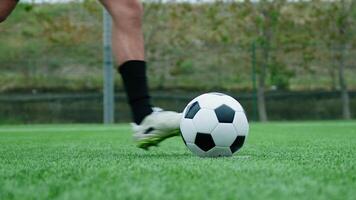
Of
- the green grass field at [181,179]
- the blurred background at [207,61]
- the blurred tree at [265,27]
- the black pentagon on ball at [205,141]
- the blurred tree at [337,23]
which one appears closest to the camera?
the green grass field at [181,179]

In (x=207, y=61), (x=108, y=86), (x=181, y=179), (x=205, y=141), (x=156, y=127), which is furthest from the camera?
(x=207, y=61)

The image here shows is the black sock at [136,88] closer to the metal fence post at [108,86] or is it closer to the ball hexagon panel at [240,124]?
the ball hexagon panel at [240,124]

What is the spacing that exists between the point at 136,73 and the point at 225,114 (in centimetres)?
50

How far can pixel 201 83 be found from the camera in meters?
16.1

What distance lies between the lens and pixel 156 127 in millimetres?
3195

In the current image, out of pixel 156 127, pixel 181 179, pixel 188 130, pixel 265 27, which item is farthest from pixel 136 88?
pixel 265 27

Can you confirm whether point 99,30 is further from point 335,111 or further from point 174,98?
point 335,111

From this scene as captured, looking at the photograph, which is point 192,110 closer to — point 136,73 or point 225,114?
point 225,114

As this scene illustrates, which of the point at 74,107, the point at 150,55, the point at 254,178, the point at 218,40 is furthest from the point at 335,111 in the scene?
the point at 254,178

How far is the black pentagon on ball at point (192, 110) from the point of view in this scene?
319 centimetres

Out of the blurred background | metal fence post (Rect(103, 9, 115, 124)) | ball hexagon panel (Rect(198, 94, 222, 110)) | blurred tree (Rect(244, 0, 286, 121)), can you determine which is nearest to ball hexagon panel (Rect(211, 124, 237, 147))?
ball hexagon panel (Rect(198, 94, 222, 110))

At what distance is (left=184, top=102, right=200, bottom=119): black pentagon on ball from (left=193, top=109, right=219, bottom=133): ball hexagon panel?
0.02 meters

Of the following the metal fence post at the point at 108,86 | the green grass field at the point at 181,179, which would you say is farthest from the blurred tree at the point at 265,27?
the green grass field at the point at 181,179

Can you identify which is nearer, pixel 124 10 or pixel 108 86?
pixel 124 10
